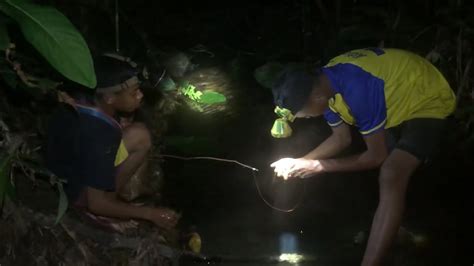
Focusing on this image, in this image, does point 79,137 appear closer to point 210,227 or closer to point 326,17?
point 210,227

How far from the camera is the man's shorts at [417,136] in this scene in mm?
2205

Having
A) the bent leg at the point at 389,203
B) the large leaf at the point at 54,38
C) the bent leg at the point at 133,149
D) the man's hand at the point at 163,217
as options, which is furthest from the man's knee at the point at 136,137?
the large leaf at the point at 54,38

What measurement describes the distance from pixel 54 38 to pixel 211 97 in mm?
2010

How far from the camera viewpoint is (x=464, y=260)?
2297mm

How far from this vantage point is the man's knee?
2328mm

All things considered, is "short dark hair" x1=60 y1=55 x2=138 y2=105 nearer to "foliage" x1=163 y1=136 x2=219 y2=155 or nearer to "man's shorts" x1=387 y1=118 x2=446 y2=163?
"foliage" x1=163 y1=136 x2=219 y2=155

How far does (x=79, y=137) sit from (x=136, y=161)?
29 centimetres

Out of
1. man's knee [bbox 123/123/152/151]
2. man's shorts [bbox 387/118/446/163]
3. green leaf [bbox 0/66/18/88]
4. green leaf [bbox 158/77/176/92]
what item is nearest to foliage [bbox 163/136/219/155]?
green leaf [bbox 158/77/176/92]

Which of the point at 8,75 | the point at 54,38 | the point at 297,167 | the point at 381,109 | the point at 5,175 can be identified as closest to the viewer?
the point at 54,38

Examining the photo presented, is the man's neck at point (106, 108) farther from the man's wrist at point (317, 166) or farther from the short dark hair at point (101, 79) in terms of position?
the man's wrist at point (317, 166)

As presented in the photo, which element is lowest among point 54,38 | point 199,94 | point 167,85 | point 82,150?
point 199,94

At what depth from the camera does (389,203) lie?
2229mm

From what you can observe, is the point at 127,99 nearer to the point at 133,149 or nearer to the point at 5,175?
the point at 133,149

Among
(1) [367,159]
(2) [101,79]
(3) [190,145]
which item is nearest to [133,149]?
(2) [101,79]
